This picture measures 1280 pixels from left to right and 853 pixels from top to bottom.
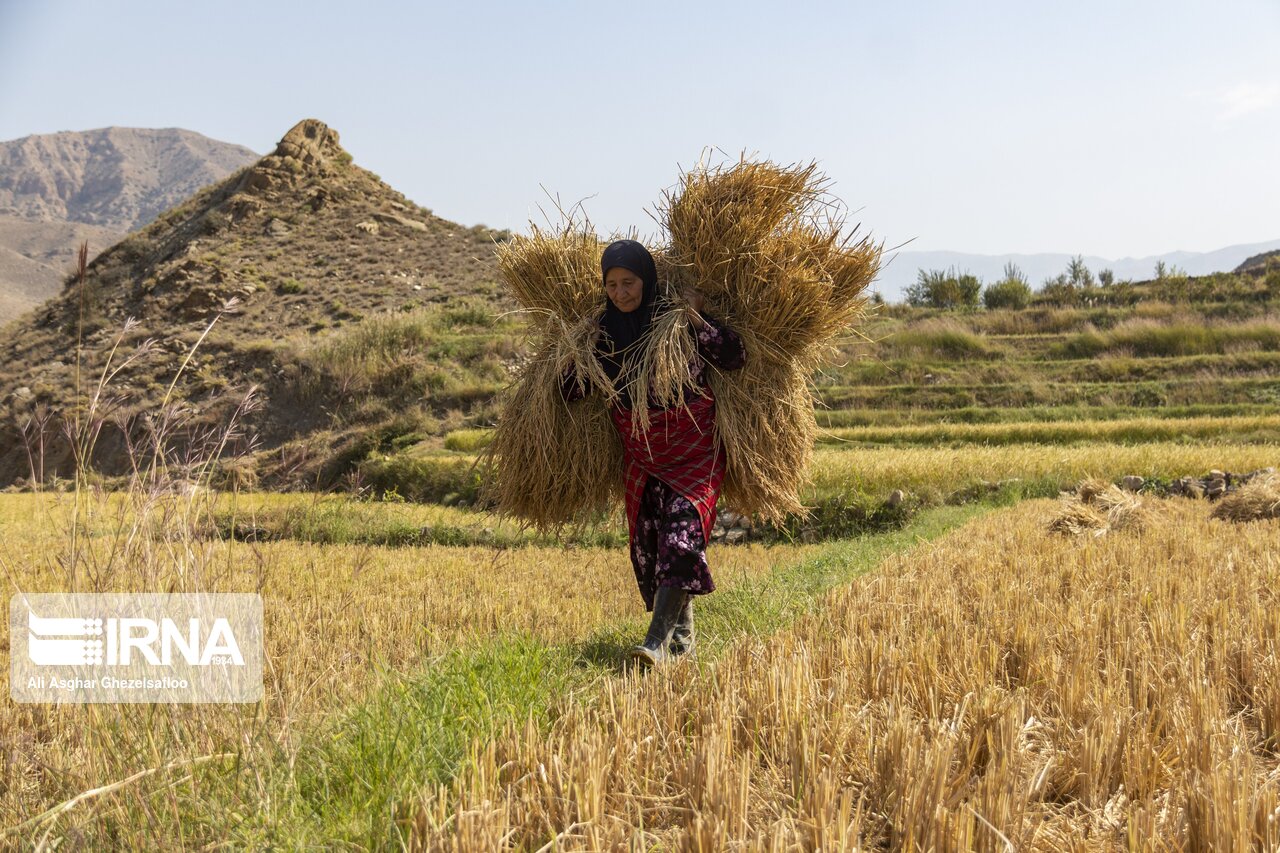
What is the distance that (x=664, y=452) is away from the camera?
399 centimetres

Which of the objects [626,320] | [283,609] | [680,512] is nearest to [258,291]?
[283,609]

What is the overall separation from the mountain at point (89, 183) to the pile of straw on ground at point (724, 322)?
129265 mm

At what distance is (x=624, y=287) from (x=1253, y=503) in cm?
552

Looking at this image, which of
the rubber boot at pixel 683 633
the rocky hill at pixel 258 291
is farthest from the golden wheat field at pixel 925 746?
the rocky hill at pixel 258 291

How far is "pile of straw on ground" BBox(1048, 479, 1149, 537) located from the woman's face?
382 cm

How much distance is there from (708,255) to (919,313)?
83.4 feet

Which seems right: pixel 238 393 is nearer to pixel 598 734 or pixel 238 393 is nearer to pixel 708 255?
pixel 708 255

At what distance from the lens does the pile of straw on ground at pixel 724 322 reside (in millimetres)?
4082

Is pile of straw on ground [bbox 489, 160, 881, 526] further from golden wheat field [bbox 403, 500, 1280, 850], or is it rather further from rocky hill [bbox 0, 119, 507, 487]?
rocky hill [bbox 0, 119, 507, 487]

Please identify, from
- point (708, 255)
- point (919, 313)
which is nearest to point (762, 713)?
point (708, 255)

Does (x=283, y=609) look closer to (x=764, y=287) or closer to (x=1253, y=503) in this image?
(x=764, y=287)

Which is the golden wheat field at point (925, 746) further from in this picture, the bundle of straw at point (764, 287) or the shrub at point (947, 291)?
the shrub at point (947, 291)

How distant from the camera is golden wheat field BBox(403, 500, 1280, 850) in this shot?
1.79 meters

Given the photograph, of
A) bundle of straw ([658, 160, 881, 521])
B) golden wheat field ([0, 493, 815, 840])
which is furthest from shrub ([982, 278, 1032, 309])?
bundle of straw ([658, 160, 881, 521])
